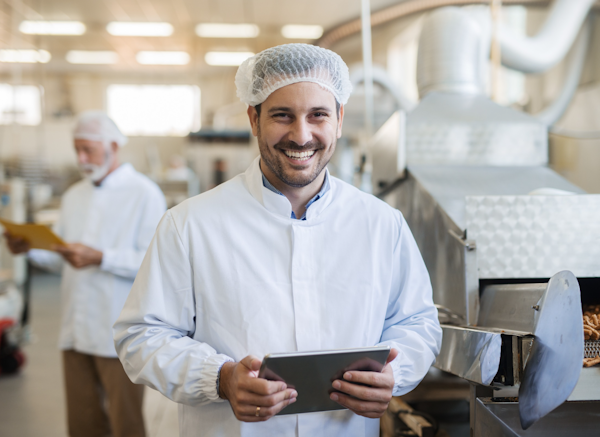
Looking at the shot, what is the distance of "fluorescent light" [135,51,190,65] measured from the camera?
30.7ft

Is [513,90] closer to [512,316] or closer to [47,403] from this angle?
[512,316]

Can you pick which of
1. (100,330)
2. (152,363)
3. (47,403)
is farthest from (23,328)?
(152,363)

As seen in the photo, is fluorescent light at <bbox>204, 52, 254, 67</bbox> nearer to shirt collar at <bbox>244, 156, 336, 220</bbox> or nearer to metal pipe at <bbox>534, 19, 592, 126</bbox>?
metal pipe at <bbox>534, 19, 592, 126</bbox>

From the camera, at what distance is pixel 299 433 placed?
103cm

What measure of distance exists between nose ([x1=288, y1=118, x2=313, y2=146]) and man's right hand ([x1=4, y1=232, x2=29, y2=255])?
1501 mm

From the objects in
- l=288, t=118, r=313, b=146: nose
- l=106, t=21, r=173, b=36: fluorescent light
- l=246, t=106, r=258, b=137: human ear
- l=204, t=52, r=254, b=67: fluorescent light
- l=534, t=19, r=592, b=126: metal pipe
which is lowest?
l=288, t=118, r=313, b=146: nose

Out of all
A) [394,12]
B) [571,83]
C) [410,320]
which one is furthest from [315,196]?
[394,12]

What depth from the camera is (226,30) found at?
26.0 ft

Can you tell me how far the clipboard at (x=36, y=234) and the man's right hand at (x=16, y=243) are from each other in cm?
2

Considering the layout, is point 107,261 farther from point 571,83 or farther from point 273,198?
point 571,83

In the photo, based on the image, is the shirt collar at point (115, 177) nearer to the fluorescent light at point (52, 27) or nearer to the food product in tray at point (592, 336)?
the food product in tray at point (592, 336)

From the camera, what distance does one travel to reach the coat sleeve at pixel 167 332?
38.0 inches

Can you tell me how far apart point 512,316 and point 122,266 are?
1432 millimetres

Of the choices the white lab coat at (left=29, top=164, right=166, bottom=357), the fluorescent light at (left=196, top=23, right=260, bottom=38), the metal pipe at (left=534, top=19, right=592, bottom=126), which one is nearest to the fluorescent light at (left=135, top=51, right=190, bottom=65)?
the fluorescent light at (left=196, top=23, right=260, bottom=38)
